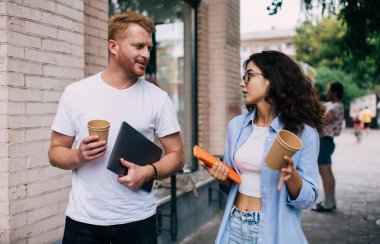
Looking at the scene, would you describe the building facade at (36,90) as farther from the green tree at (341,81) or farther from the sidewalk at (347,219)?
the green tree at (341,81)

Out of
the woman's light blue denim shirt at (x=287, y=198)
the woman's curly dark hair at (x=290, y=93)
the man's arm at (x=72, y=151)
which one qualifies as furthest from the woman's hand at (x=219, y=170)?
the man's arm at (x=72, y=151)

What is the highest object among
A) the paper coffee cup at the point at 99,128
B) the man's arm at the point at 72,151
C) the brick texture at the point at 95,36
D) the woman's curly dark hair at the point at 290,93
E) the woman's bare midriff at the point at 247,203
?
the brick texture at the point at 95,36

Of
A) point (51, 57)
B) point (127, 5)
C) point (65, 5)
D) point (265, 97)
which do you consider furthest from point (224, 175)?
point (127, 5)

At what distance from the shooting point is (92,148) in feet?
6.75

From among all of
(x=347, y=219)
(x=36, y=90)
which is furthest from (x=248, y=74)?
(x=347, y=219)

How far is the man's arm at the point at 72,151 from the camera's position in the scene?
2.05m

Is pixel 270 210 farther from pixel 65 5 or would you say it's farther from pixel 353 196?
pixel 353 196

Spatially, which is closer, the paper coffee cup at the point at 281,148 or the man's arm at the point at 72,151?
the paper coffee cup at the point at 281,148

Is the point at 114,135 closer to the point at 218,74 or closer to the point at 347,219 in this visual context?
the point at 218,74

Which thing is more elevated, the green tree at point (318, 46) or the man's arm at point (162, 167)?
the green tree at point (318, 46)

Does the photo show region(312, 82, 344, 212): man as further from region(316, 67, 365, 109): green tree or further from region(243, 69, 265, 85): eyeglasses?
region(316, 67, 365, 109): green tree

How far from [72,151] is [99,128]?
324 millimetres

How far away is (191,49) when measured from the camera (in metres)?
7.07

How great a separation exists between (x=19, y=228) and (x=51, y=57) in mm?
1287
